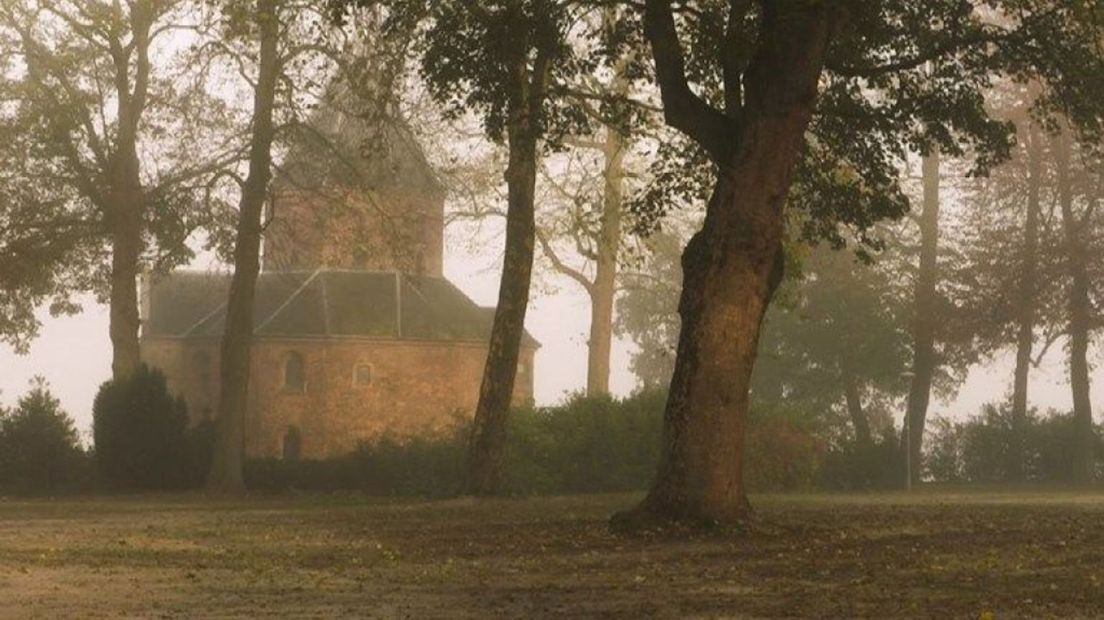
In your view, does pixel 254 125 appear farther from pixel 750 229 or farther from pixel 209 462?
pixel 750 229

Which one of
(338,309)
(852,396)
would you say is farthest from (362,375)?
(852,396)

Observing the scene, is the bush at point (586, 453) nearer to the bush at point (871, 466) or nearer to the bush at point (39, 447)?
the bush at point (871, 466)

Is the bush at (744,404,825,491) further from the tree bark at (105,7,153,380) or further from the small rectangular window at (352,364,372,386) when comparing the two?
the small rectangular window at (352,364,372,386)

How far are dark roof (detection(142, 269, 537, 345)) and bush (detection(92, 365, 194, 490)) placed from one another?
81.9 feet

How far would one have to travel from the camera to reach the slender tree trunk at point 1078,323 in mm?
60531

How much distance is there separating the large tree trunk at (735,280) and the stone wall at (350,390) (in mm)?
54754

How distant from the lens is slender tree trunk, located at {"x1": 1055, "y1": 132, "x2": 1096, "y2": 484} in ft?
199

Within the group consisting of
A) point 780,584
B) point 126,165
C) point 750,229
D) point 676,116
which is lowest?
point 780,584

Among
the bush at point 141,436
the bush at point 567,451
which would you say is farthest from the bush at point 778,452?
the bush at point 141,436

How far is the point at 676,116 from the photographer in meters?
25.3

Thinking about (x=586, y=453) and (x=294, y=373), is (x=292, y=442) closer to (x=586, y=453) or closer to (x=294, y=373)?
(x=294, y=373)

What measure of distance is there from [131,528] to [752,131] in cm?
1175

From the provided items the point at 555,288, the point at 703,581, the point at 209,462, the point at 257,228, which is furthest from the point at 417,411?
the point at 703,581

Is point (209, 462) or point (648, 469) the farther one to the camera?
point (209, 462)
